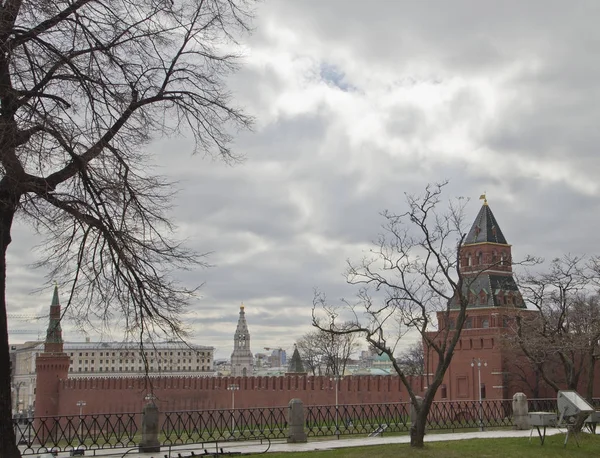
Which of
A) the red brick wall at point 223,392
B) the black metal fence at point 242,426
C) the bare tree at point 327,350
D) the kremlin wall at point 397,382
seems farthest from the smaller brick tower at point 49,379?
the bare tree at point 327,350

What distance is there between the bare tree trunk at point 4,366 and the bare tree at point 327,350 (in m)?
50.8

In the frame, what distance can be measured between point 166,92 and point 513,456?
10738 millimetres

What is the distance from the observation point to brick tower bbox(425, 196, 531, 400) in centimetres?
5194

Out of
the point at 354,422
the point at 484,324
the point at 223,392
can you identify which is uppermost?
the point at 484,324

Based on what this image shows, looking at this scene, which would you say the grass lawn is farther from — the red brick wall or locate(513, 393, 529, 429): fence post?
the red brick wall

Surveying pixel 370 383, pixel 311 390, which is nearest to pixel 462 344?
pixel 370 383

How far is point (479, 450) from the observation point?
54.4 ft

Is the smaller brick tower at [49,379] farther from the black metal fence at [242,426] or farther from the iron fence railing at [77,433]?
the iron fence railing at [77,433]

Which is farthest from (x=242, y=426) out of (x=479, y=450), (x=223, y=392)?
(x=223, y=392)

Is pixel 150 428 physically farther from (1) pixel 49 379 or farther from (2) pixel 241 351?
(2) pixel 241 351

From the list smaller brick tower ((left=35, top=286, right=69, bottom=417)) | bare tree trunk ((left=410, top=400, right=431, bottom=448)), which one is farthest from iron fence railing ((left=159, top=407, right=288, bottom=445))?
smaller brick tower ((left=35, top=286, right=69, bottom=417))

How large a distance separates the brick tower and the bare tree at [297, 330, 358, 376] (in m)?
12.1

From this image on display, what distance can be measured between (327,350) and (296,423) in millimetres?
57673

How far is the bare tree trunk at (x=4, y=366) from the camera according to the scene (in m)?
11.2
